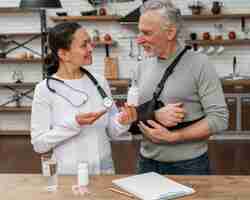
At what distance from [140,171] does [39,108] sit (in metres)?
0.67

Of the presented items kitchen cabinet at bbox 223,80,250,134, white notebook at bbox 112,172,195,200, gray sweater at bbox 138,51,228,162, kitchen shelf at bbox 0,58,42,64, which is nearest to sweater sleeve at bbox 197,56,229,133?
gray sweater at bbox 138,51,228,162

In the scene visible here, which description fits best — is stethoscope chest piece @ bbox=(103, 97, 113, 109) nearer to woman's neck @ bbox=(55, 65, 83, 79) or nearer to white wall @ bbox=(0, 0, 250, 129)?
woman's neck @ bbox=(55, 65, 83, 79)

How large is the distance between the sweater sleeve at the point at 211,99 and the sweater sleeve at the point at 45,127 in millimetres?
658

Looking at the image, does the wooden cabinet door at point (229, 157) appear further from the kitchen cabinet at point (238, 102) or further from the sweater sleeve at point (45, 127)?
the sweater sleeve at point (45, 127)

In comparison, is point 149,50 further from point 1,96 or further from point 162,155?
point 1,96

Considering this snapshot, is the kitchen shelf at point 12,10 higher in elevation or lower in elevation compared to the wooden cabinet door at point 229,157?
higher

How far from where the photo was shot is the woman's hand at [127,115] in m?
→ 2.11

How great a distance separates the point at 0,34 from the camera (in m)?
6.98

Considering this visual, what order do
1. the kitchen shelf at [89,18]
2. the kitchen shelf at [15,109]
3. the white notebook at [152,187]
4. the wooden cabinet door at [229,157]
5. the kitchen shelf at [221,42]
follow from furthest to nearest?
the kitchen shelf at [15,109], the kitchen shelf at [89,18], the kitchen shelf at [221,42], the wooden cabinet door at [229,157], the white notebook at [152,187]

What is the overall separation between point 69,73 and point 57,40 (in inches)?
7.4

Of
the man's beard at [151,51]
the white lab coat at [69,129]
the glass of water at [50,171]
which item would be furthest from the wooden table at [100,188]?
the man's beard at [151,51]

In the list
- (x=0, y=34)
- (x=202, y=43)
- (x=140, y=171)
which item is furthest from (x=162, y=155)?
(x=0, y=34)

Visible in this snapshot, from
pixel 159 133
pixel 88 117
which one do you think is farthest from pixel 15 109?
pixel 159 133

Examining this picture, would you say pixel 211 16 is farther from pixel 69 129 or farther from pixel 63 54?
pixel 69 129
